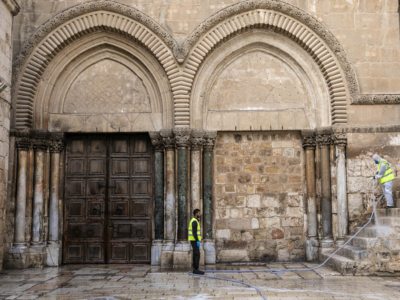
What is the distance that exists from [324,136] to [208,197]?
10.1ft

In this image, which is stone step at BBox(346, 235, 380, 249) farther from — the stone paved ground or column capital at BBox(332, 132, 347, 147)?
column capital at BBox(332, 132, 347, 147)

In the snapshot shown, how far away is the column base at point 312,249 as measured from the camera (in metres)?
11.2

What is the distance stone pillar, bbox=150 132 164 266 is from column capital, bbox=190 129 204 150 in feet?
2.50

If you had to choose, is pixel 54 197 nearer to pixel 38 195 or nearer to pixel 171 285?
pixel 38 195

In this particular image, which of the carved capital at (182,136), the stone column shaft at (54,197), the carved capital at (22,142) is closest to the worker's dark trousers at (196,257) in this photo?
the carved capital at (182,136)

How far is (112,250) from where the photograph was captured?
38.0 feet

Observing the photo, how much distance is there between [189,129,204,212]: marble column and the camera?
11.3 metres

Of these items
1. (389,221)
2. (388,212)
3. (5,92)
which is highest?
(5,92)

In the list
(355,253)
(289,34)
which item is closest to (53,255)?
(355,253)

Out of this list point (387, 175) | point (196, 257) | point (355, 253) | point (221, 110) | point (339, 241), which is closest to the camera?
point (355, 253)

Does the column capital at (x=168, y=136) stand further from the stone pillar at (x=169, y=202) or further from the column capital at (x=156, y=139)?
the column capital at (x=156, y=139)

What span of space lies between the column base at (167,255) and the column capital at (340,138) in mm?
4470

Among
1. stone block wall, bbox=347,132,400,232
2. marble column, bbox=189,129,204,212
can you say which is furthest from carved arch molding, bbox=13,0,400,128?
stone block wall, bbox=347,132,400,232

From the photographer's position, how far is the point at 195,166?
11398mm
